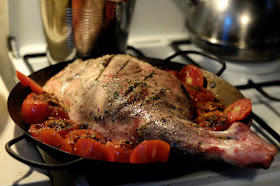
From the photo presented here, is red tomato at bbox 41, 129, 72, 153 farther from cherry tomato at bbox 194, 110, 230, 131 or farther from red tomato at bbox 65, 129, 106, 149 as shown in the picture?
cherry tomato at bbox 194, 110, 230, 131

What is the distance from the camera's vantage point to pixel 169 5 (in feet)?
6.19

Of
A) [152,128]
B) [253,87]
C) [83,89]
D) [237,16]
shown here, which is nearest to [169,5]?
[237,16]

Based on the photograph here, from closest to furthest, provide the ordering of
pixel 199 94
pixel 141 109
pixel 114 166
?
pixel 114 166 → pixel 141 109 → pixel 199 94

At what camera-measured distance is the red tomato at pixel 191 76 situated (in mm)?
1337

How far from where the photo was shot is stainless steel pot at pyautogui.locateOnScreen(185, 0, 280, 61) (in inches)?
59.8

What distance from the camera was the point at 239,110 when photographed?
1.12 metres

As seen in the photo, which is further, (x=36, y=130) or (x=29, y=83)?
(x=29, y=83)

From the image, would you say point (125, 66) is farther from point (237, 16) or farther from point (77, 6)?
point (237, 16)

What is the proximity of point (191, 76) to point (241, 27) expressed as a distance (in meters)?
0.37

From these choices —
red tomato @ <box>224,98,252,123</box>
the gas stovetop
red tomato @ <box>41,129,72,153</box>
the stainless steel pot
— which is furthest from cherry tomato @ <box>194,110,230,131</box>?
the stainless steel pot

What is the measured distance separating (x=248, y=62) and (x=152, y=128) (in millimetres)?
885

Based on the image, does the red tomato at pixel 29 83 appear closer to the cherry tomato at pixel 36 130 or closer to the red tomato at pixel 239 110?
the cherry tomato at pixel 36 130

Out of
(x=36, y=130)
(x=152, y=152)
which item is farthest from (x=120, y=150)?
(x=36, y=130)

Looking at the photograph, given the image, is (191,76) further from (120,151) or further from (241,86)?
(120,151)
